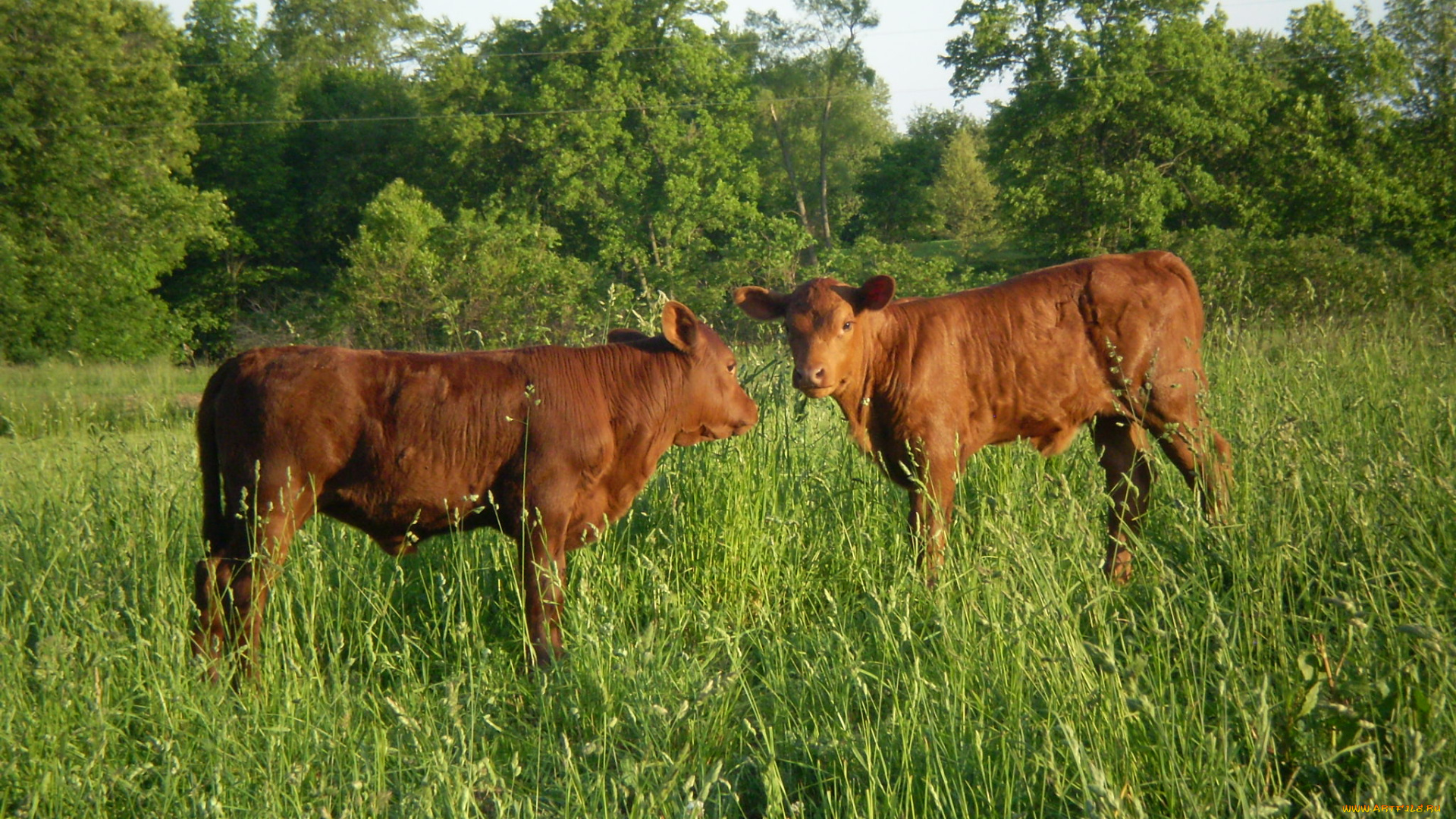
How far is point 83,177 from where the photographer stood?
105 feet

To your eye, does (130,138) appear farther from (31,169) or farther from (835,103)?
(835,103)

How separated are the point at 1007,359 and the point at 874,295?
0.74 meters

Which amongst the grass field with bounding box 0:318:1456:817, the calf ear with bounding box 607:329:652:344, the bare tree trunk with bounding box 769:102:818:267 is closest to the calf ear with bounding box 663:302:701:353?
the calf ear with bounding box 607:329:652:344

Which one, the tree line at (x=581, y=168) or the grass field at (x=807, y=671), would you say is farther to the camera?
the tree line at (x=581, y=168)

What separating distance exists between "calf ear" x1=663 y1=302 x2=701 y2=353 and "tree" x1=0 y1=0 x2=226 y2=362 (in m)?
31.5

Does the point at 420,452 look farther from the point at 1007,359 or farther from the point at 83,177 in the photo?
the point at 83,177

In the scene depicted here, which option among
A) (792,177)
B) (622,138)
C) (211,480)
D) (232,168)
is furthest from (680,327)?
(792,177)

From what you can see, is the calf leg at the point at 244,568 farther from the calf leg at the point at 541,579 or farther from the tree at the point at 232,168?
the tree at the point at 232,168

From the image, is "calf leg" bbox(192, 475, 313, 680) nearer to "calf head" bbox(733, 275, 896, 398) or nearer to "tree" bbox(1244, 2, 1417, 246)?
"calf head" bbox(733, 275, 896, 398)

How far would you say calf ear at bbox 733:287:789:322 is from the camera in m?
5.87

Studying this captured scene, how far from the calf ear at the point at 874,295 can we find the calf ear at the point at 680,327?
88cm

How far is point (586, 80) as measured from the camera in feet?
135

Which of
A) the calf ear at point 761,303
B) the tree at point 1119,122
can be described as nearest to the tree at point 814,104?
the tree at point 1119,122

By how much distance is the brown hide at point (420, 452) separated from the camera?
13.3 ft
